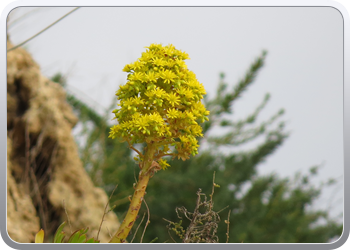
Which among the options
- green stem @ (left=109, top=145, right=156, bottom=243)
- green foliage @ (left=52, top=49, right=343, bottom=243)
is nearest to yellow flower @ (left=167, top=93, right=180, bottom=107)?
green stem @ (left=109, top=145, right=156, bottom=243)

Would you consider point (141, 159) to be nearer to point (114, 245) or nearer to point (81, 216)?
point (114, 245)

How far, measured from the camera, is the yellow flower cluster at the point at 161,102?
→ 1.23 meters

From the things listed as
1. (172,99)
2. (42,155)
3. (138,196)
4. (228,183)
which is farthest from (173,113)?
(228,183)

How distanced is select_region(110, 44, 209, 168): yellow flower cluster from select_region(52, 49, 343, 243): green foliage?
10.2 ft

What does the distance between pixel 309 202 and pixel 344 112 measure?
4.32 m

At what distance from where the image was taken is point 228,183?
4996mm

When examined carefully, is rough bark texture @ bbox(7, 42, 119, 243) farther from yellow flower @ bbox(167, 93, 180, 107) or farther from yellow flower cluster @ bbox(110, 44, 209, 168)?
yellow flower @ bbox(167, 93, 180, 107)

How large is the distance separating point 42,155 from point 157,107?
2.13m

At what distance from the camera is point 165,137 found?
1.28m

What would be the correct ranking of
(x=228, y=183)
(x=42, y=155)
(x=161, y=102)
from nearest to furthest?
(x=161, y=102), (x=42, y=155), (x=228, y=183)

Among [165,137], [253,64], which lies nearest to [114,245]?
[165,137]

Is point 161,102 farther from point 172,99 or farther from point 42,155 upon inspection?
point 42,155

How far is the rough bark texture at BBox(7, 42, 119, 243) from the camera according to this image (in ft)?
9.73

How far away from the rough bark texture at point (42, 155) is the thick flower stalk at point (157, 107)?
1.79 meters
